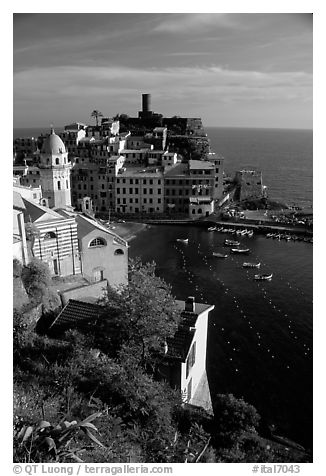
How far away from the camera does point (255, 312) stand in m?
18.3

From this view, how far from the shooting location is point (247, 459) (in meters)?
5.32

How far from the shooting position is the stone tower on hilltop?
850 inches

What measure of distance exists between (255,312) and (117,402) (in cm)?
1299

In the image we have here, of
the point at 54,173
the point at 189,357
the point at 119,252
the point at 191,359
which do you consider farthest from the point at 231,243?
the point at 189,357

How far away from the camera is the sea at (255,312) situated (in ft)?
Result: 41.0

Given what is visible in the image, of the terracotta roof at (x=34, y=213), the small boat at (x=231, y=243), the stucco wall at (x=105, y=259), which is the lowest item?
the small boat at (x=231, y=243)

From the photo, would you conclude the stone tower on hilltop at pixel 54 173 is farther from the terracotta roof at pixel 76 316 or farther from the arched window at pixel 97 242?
the terracotta roof at pixel 76 316

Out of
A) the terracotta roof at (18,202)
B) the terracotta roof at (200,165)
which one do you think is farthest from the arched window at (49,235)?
the terracotta roof at (200,165)

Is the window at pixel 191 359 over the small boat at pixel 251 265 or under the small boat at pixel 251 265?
over

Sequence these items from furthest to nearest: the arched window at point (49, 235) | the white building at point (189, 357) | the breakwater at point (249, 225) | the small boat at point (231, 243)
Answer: the breakwater at point (249, 225) → the small boat at point (231, 243) → the arched window at point (49, 235) → the white building at point (189, 357)

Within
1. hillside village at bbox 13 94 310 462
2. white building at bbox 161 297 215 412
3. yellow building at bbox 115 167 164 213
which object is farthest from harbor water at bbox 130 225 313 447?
yellow building at bbox 115 167 164 213

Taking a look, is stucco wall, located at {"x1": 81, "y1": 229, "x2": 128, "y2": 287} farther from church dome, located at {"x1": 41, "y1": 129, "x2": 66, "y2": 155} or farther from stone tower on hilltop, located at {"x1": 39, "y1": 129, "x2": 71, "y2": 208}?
church dome, located at {"x1": 41, "y1": 129, "x2": 66, "y2": 155}

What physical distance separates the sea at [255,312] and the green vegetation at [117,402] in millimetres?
3800

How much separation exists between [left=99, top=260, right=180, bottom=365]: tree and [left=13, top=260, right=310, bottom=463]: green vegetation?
2cm
